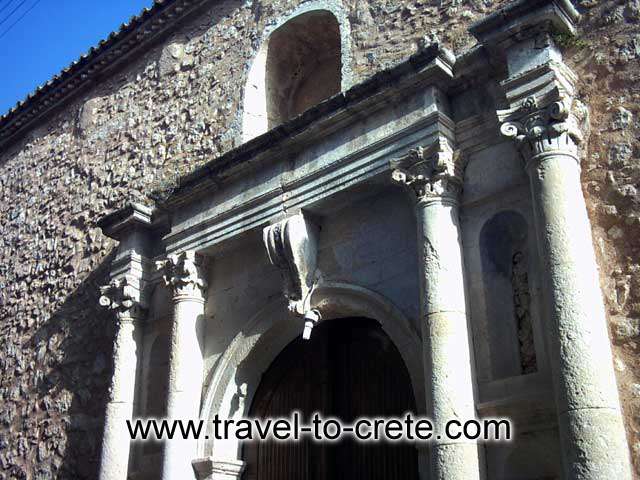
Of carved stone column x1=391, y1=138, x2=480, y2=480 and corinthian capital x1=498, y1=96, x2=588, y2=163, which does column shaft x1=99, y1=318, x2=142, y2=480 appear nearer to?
carved stone column x1=391, y1=138, x2=480, y2=480

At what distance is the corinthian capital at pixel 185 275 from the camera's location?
649 centimetres

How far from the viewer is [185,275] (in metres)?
6.50

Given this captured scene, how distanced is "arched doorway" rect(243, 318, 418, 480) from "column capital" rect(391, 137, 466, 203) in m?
1.29

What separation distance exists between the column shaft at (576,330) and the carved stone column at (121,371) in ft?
13.3

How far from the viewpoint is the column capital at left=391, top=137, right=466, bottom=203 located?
498 cm

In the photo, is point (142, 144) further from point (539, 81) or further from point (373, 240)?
point (539, 81)

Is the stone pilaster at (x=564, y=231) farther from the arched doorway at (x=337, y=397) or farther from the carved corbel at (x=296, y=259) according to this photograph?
the carved corbel at (x=296, y=259)

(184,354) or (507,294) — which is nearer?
(507,294)

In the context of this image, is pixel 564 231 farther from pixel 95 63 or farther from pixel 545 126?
pixel 95 63

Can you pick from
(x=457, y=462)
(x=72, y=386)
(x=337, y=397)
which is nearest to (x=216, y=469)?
(x=337, y=397)

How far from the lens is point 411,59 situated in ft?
17.1

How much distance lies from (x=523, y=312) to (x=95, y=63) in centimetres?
678

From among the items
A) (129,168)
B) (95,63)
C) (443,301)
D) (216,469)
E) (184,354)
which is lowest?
(216,469)

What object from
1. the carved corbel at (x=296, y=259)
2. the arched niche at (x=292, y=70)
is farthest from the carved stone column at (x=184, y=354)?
the arched niche at (x=292, y=70)
